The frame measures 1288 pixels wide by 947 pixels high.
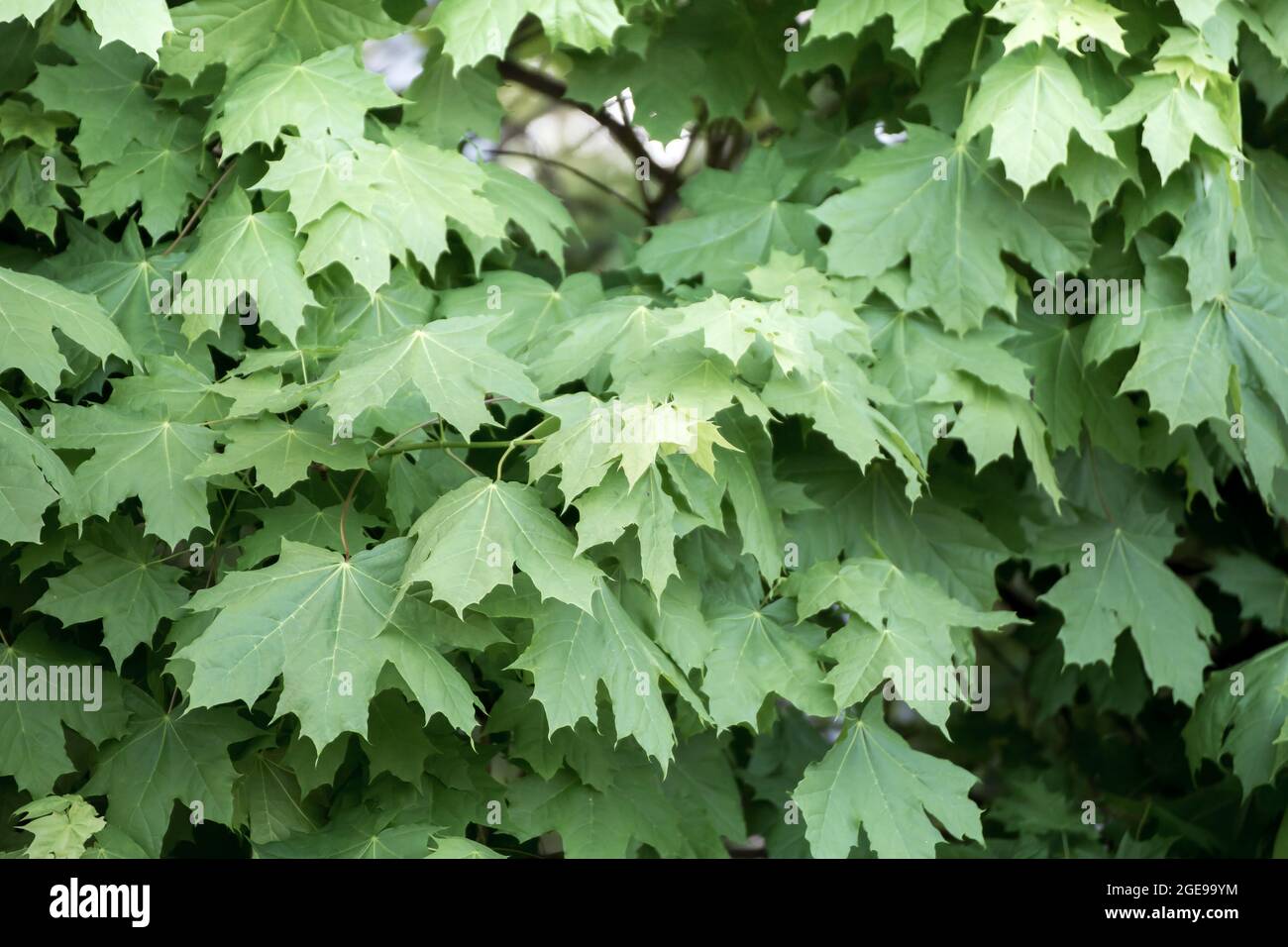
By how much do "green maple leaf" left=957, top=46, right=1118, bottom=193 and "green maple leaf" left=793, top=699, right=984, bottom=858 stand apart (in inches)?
57.6

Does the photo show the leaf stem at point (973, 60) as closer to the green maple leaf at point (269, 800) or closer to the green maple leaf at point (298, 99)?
the green maple leaf at point (298, 99)

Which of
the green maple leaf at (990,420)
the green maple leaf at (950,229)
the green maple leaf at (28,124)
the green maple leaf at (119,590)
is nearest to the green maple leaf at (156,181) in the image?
the green maple leaf at (28,124)

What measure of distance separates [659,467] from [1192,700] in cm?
192

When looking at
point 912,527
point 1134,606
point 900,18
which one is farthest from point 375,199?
point 1134,606

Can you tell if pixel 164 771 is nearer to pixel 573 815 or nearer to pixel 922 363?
pixel 573 815

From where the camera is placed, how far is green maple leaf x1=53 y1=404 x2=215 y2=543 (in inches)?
118

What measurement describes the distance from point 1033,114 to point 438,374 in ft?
5.69

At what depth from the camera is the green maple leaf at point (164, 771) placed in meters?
3.15

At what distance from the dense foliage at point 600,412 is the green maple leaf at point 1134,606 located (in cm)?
1

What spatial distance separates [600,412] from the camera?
2.80 meters

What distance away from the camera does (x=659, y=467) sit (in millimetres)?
2887

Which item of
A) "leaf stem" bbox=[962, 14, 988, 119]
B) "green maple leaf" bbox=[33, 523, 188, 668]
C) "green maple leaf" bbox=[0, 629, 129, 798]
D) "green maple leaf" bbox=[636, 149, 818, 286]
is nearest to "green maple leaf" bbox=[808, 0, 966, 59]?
"leaf stem" bbox=[962, 14, 988, 119]

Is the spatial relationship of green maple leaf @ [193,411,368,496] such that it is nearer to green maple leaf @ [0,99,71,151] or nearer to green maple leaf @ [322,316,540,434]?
green maple leaf @ [322,316,540,434]
